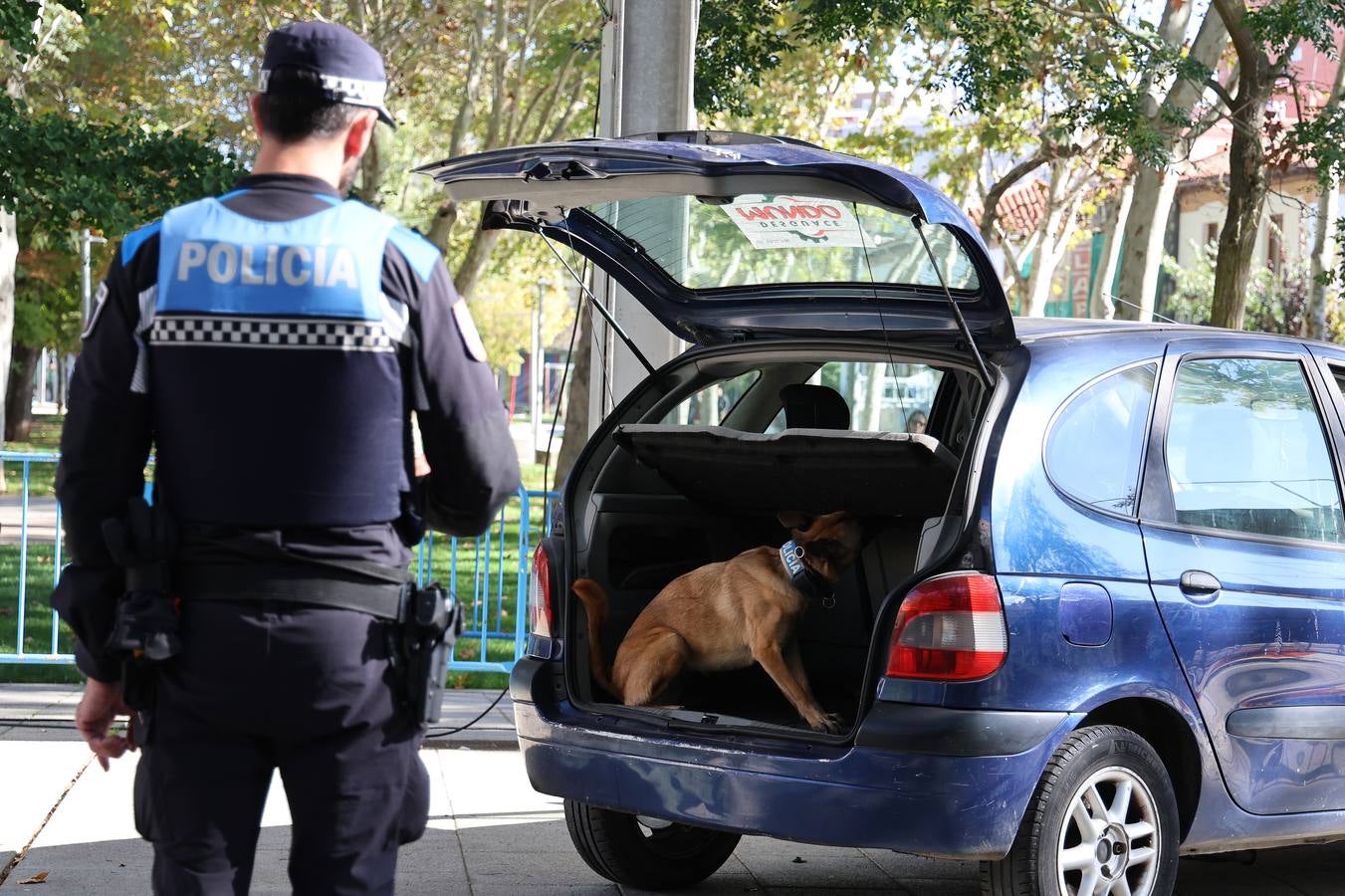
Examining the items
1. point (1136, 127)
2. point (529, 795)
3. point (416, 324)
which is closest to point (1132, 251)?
point (1136, 127)

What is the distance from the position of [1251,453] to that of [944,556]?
50.6 inches

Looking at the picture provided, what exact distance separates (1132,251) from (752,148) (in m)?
12.1

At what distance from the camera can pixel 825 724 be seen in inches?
198

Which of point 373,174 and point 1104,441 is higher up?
point 373,174

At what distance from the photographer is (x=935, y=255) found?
184 inches

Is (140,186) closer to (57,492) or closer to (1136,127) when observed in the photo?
(1136,127)

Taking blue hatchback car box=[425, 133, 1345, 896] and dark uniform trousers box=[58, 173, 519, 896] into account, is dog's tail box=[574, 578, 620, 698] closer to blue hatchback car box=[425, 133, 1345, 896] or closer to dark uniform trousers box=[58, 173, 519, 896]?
blue hatchback car box=[425, 133, 1345, 896]

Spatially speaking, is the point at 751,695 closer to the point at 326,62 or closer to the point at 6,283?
the point at 326,62

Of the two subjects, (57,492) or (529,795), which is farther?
(529,795)

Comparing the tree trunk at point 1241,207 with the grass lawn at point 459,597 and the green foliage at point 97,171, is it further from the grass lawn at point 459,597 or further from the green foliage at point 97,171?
the green foliage at point 97,171

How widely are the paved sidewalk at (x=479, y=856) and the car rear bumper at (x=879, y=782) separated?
1036 mm

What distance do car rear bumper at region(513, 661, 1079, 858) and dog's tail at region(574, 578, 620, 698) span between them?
64 cm

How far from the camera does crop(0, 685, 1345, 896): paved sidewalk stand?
5.52 m

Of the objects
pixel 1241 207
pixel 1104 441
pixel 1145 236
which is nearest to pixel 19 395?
pixel 1145 236
